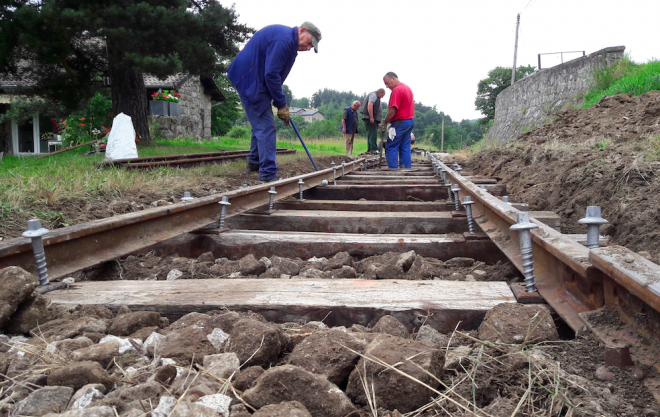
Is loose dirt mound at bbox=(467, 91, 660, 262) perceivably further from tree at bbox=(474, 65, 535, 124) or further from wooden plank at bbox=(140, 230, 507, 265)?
tree at bbox=(474, 65, 535, 124)

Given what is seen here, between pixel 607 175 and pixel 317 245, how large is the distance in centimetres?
245

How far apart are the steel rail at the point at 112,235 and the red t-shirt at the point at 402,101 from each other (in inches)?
234

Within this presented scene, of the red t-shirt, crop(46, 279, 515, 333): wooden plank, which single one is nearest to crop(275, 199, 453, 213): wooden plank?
crop(46, 279, 515, 333): wooden plank

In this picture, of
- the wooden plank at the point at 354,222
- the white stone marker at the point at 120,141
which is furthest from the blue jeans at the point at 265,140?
the white stone marker at the point at 120,141

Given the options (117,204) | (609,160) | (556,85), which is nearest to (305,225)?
(117,204)

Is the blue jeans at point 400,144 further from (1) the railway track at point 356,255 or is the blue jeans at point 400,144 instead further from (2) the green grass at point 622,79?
(1) the railway track at point 356,255

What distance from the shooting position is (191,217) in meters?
2.84

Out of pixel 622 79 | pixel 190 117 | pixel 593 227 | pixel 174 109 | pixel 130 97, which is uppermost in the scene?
pixel 174 109

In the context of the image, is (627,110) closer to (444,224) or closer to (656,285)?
(444,224)

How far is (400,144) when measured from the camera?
29.6 ft

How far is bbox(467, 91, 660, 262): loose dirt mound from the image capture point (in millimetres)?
2669

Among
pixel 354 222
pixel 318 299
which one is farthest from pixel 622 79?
pixel 318 299

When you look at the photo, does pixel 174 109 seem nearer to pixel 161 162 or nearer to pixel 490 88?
pixel 161 162

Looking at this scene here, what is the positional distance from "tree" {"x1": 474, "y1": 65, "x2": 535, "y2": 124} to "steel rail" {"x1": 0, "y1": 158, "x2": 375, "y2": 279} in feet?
215
